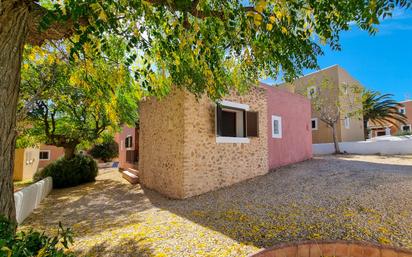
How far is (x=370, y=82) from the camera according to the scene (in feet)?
86.0

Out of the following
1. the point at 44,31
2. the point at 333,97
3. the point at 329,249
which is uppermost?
the point at 333,97

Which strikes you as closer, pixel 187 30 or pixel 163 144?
pixel 187 30

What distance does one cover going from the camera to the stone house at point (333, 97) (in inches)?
797

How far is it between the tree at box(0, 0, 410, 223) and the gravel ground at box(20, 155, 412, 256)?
2.93 m

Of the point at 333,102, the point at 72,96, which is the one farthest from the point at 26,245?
the point at 333,102

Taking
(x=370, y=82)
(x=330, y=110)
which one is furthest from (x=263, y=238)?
(x=370, y=82)

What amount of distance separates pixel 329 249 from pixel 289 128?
987 centimetres

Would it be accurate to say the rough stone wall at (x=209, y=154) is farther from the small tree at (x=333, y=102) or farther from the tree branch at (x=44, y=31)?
the small tree at (x=333, y=102)

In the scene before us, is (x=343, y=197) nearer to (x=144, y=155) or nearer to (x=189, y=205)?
(x=189, y=205)

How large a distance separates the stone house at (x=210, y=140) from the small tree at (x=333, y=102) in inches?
282

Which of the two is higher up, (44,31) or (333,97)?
(333,97)

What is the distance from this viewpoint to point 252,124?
1077cm

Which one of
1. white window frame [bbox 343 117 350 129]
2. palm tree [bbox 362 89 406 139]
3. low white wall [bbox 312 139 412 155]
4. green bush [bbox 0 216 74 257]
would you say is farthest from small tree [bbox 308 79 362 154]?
green bush [bbox 0 216 74 257]

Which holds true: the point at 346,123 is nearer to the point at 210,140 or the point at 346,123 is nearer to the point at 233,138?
the point at 233,138
